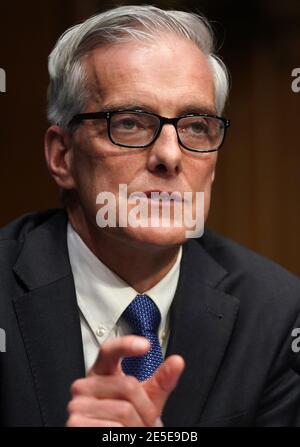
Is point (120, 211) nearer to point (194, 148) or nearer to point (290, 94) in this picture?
point (194, 148)

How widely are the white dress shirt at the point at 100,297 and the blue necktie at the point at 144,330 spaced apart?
1 centimetres

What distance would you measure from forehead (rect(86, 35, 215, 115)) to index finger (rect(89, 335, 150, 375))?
399 millimetres

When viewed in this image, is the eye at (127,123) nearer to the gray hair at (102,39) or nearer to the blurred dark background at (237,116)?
the gray hair at (102,39)

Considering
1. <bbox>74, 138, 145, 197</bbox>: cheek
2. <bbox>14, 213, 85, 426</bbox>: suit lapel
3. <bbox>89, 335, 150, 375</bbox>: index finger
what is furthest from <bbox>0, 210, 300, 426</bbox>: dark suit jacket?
<bbox>89, 335, 150, 375</bbox>: index finger

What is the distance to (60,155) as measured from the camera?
1.10 meters

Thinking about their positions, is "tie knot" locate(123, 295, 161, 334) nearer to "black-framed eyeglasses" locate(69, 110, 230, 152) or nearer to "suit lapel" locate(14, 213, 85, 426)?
"suit lapel" locate(14, 213, 85, 426)

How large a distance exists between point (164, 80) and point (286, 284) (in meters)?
0.43

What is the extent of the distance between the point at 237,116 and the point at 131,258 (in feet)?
1.77

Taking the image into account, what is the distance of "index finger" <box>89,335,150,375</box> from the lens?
0.68 metres

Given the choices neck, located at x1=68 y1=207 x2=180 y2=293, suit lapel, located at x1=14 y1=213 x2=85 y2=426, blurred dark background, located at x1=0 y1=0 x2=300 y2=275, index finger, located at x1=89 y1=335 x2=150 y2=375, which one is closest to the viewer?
index finger, located at x1=89 y1=335 x2=150 y2=375

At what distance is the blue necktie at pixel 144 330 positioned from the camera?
3.15 feet

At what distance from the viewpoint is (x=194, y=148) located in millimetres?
1012

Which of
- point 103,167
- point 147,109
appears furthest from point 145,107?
point 103,167
